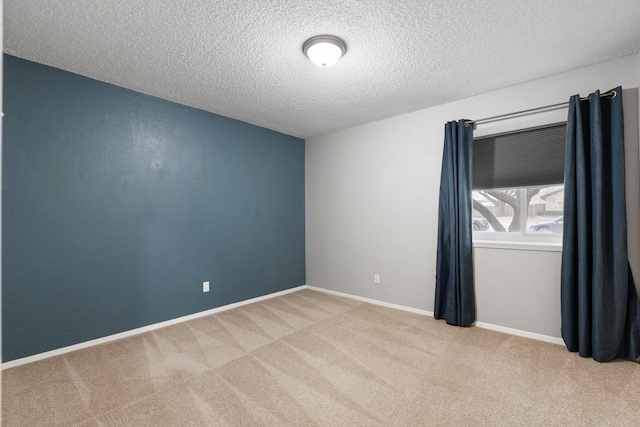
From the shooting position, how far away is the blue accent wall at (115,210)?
267cm

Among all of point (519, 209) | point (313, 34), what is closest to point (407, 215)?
point (519, 209)

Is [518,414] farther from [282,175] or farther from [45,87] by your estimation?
[45,87]

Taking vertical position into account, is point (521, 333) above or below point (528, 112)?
below

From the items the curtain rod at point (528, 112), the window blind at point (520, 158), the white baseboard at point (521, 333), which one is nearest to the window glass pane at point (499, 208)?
the window blind at point (520, 158)

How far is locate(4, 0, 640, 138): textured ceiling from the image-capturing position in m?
2.11

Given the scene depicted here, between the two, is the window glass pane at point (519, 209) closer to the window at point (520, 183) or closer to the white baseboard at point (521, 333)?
the window at point (520, 183)

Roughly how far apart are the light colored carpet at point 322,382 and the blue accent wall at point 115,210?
410 mm

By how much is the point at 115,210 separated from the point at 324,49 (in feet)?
7.97

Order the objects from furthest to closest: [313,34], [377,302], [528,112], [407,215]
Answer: [377,302] < [407,215] < [528,112] < [313,34]

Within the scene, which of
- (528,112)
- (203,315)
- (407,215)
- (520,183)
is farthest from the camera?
(407,215)

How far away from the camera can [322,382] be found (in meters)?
2.38

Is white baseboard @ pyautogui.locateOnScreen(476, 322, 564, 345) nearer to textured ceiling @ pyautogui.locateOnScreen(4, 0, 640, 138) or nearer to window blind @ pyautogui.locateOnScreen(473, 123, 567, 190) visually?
window blind @ pyautogui.locateOnScreen(473, 123, 567, 190)

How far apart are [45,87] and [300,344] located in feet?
10.2

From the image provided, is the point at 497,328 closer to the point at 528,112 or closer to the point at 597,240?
the point at 597,240
